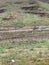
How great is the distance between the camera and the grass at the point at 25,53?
98.9ft

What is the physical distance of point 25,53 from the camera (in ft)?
110

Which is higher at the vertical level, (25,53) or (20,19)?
(25,53)

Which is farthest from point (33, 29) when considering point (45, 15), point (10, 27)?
point (45, 15)

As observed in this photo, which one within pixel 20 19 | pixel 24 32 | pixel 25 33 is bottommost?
pixel 20 19

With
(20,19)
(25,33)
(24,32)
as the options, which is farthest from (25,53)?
(20,19)

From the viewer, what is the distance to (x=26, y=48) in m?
36.4

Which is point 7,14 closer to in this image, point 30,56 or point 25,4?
point 25,4

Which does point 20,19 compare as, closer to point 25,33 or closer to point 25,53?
point 25,33

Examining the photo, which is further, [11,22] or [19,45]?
[11,22]

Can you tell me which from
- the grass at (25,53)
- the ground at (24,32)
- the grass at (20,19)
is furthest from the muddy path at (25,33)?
the grass at (25,53)

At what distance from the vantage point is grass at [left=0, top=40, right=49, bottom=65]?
30156 mm

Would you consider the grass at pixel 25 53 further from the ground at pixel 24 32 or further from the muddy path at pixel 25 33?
the muddy path at pixel 25 33

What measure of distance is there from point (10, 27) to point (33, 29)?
5461 mm

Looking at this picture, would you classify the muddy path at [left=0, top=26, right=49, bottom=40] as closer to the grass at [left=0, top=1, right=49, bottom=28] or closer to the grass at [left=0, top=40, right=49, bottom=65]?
the grass at [left=0, top=1, right=49, bottom=28]
